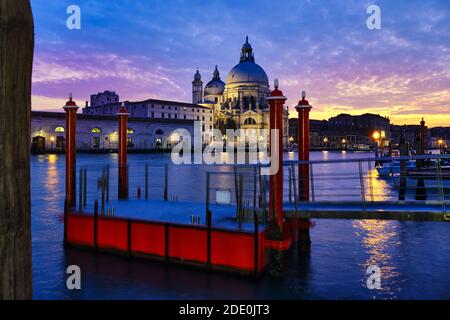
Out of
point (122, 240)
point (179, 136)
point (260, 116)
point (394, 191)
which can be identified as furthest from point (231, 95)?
point (122, 240)

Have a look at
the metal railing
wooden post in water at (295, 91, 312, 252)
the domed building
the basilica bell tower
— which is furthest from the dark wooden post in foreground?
the basilica bell tower

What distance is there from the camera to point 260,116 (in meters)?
124

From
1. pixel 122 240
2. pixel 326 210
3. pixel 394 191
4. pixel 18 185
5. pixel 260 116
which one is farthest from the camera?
pixel 260 116

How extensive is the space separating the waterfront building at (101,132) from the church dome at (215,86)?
3345 centimetres

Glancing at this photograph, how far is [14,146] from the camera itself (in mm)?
2631

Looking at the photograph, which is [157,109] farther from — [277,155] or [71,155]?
[277,155]

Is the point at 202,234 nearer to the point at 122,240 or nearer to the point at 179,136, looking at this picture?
the point at 122,240

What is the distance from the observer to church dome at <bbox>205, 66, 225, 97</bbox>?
143m

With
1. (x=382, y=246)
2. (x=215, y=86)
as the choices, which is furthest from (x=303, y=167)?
(x=215, y=86)

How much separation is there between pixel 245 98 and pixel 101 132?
169ft

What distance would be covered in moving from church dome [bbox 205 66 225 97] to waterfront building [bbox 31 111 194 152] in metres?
33.4
